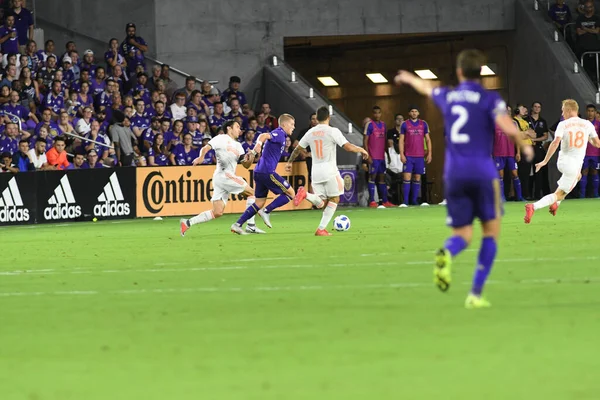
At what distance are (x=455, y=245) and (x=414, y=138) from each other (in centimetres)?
2183

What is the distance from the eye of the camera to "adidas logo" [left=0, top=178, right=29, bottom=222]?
26.4 meters

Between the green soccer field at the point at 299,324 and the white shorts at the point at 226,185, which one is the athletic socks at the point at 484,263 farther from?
the white shorts at the point at 226,185

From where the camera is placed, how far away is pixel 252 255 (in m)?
16.1

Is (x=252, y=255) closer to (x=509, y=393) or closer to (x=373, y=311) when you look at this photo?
(x=373, y=311)

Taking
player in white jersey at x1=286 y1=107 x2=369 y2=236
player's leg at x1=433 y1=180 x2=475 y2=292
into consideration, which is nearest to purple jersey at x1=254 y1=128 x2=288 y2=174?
player in white jersey at x1=286 y1=107 x2=369 y2=236

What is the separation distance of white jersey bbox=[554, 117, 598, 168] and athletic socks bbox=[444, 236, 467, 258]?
12.3m

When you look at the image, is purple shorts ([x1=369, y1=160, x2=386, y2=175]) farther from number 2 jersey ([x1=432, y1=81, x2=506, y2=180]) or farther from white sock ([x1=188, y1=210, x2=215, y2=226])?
number 2 jersey ([x1=432, y1=81, x2=506, y2=180])

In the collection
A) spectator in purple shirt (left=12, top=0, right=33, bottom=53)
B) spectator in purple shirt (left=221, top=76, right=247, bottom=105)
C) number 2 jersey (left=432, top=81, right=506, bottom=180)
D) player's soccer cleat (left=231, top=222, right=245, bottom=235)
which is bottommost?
player's soccer cleat (left=231, top=222, right=245, bottom=235)

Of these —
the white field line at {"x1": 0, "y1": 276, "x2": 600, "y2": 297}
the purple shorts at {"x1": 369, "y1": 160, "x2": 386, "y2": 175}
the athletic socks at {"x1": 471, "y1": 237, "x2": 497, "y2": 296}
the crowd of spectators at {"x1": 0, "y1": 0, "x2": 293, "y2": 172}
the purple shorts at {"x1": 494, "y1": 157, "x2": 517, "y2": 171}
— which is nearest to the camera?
the athletic socks at {"x1": 471, "y1": 237, "x2": 497, "y2": 296}

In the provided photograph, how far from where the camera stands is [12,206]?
87.2 feet

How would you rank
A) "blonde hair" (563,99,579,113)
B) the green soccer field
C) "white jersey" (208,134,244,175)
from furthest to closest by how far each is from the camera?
"white jersey" (208,134,244,175), "blonde hair" (563,99,579,113), the green soccer field

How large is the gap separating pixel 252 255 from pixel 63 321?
6.47m

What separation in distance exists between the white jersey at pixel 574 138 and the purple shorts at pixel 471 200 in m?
12.3

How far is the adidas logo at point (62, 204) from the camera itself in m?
27.0
